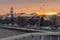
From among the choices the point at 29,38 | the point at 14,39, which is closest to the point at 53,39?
the point at 29,38

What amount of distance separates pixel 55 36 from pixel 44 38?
32.9 inches

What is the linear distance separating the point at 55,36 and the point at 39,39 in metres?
1.23

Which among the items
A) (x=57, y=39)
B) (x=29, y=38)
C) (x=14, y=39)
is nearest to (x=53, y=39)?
(x=57, y=39)

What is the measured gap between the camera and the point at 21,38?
17406 millimetres

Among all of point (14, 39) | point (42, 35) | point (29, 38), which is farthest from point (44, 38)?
point (14, 39)

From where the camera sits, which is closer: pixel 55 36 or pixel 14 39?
pixel 14 39

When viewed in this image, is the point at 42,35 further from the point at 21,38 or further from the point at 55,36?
the point at 21,38

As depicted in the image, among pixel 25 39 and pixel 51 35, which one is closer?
pixel 25 39

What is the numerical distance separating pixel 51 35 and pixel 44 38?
2.00 ft

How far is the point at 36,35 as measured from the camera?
19250 mm

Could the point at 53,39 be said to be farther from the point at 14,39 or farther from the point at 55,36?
the point at 14,39

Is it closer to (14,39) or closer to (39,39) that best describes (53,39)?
(39,39)

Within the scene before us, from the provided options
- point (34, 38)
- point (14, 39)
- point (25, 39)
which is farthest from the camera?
point (34, 38)

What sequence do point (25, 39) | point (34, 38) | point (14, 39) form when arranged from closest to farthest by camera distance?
point (14, 39) → point (25, 39) → point (34, 38)
